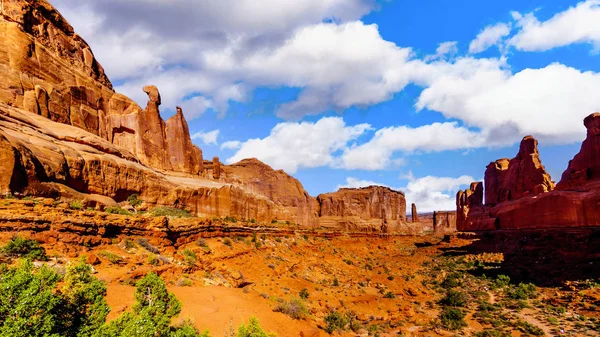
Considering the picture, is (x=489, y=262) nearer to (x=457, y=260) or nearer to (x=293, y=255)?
(x=457, y=260)

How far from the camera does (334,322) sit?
55.5ft

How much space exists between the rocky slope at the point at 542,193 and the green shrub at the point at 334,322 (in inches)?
1456

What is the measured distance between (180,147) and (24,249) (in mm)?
36043

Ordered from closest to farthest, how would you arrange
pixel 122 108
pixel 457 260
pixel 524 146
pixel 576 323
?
pixel 576 323, pixel 122 108, pixel 457 260, pixel 524 146

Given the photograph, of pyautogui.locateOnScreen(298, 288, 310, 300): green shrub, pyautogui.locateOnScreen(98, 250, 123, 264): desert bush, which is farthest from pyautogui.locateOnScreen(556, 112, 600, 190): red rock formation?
pyautogui.locateOnScreen(98, 250, 123, 264): desert bush

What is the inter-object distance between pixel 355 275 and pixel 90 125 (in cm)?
2977

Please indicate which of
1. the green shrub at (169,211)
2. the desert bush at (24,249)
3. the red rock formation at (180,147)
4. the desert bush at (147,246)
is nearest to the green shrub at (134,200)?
the green shrub at (169,211)

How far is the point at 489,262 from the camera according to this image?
1550 inches

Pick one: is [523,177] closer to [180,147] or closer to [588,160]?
[588,160]

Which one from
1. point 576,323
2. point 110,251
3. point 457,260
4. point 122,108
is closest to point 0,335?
point 110,251

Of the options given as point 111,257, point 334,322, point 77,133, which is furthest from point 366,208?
point 111,257

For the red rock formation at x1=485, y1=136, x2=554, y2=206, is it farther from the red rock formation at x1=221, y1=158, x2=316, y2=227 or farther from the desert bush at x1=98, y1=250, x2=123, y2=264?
the desert bush at x1=98, y1=250, x2=123, y2=264

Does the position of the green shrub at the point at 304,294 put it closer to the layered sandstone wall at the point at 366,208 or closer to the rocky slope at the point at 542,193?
the rocky slope at the point at 542,193

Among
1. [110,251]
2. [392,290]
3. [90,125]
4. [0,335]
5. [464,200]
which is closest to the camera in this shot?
[0,335]
